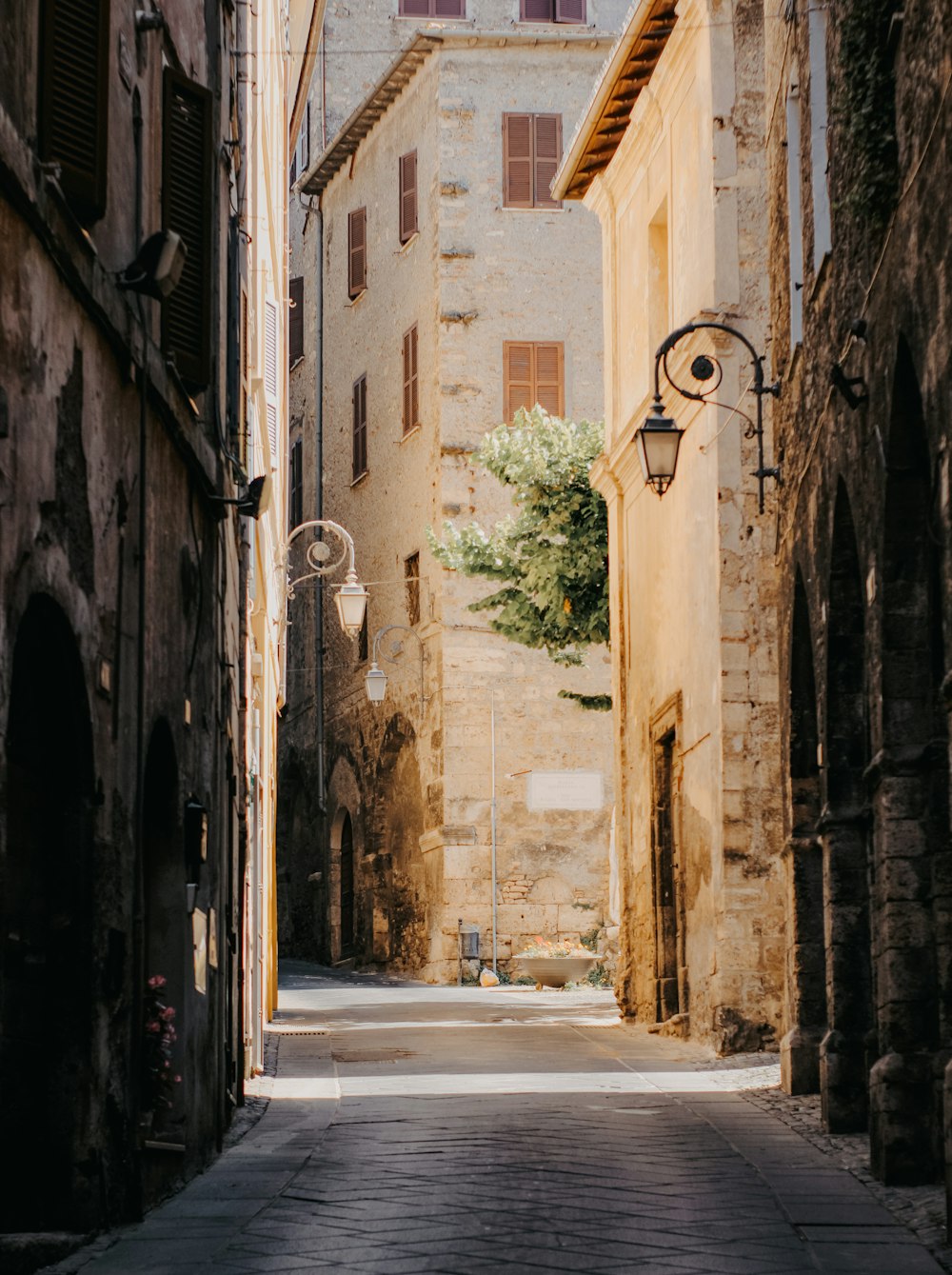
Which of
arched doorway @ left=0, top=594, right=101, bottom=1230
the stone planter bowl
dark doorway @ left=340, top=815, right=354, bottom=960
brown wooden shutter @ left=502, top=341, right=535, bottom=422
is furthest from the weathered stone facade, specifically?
dark doorway @ left=340, top=815, right=354, bottom=960

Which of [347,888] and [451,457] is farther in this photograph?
[347,888]

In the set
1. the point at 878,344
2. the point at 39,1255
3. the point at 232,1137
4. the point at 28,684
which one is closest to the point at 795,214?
the point at 878,344

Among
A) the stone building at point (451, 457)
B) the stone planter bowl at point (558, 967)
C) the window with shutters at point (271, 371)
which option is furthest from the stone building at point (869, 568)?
the stone building at point (451, 457)

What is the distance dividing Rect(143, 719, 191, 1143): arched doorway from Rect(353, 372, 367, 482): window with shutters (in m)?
25.4

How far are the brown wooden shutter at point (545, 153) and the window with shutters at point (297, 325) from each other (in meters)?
7.91

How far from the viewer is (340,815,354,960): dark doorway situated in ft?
117

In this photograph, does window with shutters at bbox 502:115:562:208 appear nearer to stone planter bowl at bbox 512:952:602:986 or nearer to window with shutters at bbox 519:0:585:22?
window with shutters at bbox 519:0:585:22

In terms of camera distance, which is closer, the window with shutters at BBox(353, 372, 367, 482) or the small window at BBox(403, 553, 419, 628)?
the small window at BBox(403, 553, 419, 628)

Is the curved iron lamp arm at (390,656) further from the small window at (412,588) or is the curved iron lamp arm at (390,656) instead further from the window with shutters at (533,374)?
the window with shutters at (533,374)

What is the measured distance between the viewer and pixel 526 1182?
901 centimetres

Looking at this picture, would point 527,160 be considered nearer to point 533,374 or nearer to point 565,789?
point 533,374

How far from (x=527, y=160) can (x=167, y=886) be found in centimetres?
2423

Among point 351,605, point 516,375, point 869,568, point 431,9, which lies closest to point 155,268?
point 869,568

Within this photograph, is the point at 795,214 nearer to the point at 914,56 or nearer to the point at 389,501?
the point at 914,56
